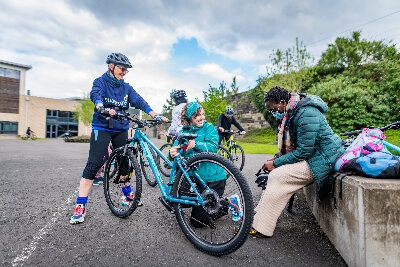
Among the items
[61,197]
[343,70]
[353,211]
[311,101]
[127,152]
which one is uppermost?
[343,70]

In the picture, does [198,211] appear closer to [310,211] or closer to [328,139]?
[328,139]

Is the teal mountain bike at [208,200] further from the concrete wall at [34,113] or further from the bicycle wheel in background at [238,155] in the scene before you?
the concrete wall at [34,113]

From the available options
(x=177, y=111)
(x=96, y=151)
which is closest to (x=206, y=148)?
(x=96, y=151)

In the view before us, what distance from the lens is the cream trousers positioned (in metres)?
2.38

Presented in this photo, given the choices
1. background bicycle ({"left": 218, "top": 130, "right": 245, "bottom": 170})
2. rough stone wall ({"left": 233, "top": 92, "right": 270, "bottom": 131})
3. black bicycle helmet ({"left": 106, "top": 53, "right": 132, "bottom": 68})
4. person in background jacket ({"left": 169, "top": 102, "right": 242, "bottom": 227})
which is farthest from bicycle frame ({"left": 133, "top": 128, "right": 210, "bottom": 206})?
rough stone wall ({"left": 233, "top": 92, "right": 270, "bottom": 131})

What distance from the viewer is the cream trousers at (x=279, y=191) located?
2.38 metres

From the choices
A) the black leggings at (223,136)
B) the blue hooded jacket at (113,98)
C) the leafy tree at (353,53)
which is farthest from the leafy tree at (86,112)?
the blue hooded jacket at (113,98)

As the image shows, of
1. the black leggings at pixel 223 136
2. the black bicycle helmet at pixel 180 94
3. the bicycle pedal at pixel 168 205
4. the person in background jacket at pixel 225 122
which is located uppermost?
the black bicycle helmet at pixel 180 94

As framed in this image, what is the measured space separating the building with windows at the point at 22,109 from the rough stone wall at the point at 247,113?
36.7 m

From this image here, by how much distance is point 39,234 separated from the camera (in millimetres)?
2473

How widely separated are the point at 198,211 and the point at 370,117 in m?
15.8

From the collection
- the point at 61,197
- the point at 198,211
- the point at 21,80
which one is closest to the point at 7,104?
the point at 21,80

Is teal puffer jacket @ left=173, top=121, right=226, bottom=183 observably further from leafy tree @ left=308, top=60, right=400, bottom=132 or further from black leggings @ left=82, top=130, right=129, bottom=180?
leafy tree @ left=308, top=60, right=400, bottom=132

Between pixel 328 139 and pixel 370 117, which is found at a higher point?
pixel 370 117
